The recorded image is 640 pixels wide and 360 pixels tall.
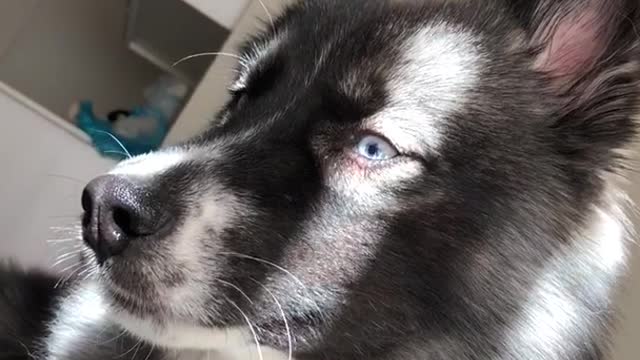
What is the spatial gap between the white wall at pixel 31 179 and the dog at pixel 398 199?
98 centimetres

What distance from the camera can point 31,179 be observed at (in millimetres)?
2143

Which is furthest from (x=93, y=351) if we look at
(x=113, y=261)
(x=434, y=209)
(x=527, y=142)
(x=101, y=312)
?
(x=527, y=142)

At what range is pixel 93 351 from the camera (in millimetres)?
A: 1449

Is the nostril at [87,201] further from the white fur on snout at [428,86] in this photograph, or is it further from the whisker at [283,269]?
the white fur on snout at [428,86]

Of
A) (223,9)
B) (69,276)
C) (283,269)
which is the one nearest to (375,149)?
(283,269)

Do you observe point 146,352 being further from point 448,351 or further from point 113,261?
point 448,351

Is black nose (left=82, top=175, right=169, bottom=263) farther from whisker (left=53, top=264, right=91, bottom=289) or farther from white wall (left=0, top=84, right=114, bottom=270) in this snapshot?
white wall (left=0, top=84, right=114, bottom=270)

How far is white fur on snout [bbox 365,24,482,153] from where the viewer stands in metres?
1.12

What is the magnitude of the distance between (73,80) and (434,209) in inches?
74.1

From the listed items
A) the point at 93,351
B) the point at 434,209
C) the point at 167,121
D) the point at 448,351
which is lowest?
the point at 93,351

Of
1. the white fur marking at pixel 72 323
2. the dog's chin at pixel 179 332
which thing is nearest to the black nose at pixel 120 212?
the dog's chin at pixel 179 332

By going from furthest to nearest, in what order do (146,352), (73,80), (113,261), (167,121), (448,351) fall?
(73,80)
(167,121)
(146,352)
(448,351)
(113,261)

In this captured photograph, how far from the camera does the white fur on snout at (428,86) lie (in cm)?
112

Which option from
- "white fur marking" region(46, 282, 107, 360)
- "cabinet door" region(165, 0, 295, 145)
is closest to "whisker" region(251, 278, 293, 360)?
"white fur marking" region(46, 282, 107, 360)
